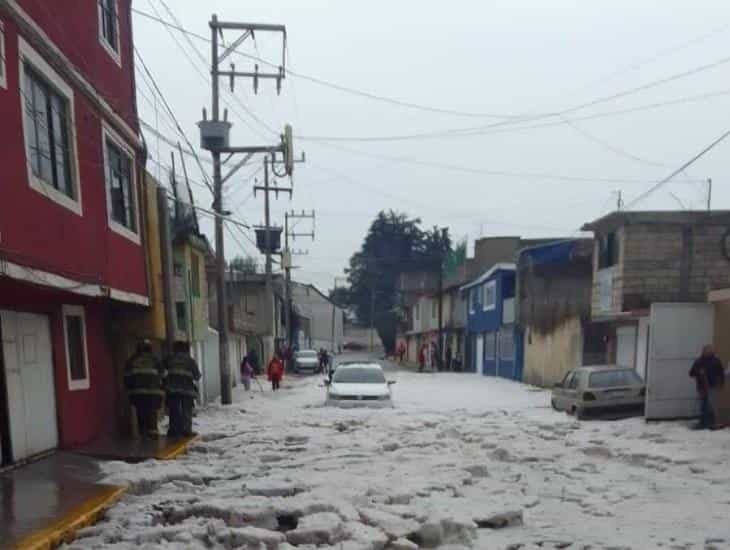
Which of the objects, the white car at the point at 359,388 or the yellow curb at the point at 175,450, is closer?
the yellow curb at the point at 175,450

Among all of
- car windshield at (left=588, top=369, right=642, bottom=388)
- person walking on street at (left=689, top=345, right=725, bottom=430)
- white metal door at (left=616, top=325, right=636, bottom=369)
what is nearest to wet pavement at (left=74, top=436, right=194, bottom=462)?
car windshield at (left=588, top=369, right=642, bottom=388)

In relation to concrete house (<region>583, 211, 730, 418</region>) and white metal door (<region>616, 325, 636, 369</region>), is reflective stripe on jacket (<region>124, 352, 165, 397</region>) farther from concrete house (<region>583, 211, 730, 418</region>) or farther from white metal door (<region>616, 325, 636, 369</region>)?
white metal door (<region>616, 325, 636, 369</region>)

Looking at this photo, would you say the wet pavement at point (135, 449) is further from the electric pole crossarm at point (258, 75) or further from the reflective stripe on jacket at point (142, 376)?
the electric pole crossarm at point (258, 75)

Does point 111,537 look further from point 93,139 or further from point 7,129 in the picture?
point 93,139

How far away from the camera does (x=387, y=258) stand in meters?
84.9

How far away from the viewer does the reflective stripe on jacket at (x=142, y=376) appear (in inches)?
424

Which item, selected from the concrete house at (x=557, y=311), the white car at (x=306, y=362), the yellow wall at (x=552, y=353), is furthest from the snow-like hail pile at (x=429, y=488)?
the white car at (x=306, y=362)

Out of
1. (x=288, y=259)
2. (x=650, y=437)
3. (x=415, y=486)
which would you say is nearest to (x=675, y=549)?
(x=415, y=486)

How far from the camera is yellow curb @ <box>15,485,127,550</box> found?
5438 millimetres

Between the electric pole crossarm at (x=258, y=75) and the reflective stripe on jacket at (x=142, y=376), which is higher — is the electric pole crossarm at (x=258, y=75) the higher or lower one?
the higher one

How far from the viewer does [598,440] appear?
38.8 feet

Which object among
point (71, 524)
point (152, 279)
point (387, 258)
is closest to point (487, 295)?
point (152, 279)

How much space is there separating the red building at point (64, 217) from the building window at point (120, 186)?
4 cm

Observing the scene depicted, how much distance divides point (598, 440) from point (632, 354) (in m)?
6.84
